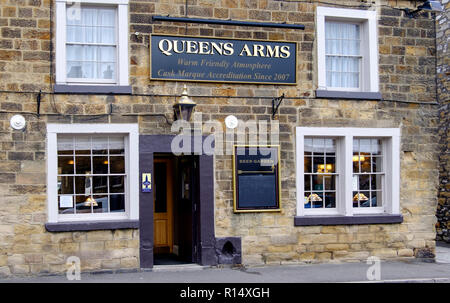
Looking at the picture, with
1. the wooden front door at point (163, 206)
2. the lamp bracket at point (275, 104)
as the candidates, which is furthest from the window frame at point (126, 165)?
the lamp bracket at point (275, 104)

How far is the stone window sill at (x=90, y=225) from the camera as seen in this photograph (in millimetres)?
10938

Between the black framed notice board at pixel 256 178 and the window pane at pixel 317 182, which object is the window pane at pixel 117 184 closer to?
the black framed notice board at pixel 256 178

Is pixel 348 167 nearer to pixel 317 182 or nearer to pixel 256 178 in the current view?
pixel 317 182

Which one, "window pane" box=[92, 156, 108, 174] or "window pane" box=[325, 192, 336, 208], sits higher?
"window pane" box=[92, 156, 108, 174]

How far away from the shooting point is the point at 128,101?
11438 mm

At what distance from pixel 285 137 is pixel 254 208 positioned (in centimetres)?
162

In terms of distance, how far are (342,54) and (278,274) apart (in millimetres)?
5004

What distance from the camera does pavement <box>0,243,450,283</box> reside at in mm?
10523

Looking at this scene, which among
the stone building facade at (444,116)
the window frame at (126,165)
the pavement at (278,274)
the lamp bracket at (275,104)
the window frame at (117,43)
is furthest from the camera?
the stone building facade at (444,116)

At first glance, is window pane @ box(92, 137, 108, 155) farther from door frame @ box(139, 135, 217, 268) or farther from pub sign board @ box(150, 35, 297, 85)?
pub sign board @ box(150, 35, 297, 85)

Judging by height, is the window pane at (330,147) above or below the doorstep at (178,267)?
above

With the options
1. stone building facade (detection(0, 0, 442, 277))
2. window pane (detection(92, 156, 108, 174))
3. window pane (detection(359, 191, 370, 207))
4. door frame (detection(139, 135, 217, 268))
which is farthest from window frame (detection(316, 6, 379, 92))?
window pane (detection(92, 156, 108, 174))

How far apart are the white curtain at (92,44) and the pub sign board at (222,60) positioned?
0.85m

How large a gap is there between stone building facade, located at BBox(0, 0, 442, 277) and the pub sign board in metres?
0.14
